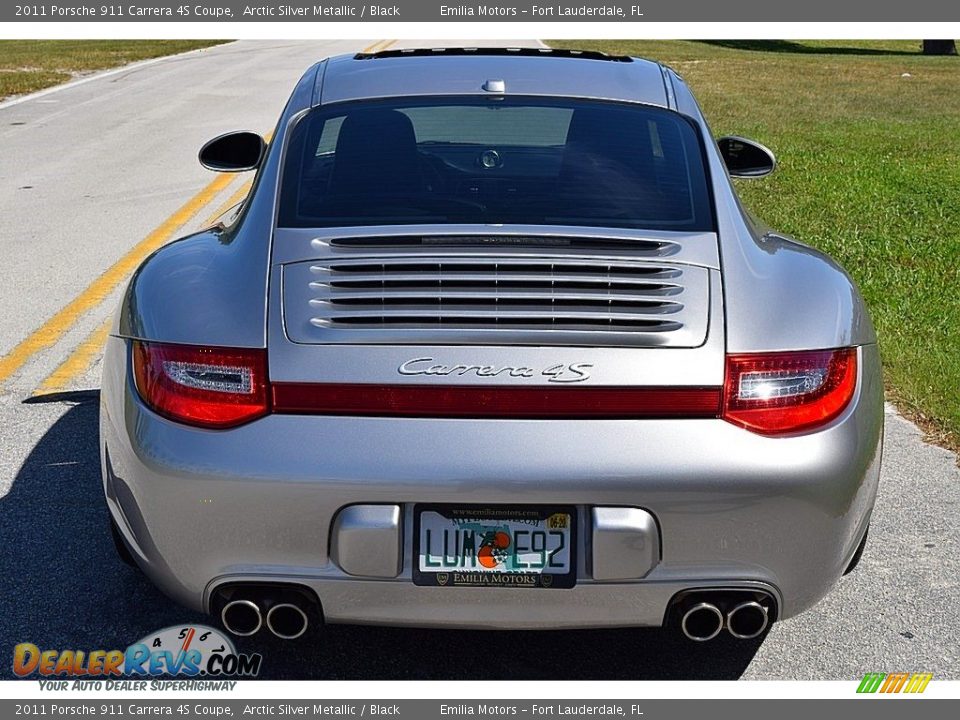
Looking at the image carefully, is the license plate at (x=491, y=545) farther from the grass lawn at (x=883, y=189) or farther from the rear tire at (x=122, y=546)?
the grass lawn at (x=883, y=189)

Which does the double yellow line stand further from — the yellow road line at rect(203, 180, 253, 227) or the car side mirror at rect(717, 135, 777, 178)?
the car side mirror at rect(717, 135, 777, 178)

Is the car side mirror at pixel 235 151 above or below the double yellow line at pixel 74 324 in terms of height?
above

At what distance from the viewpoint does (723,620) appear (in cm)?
322

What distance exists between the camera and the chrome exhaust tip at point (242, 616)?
126 inches

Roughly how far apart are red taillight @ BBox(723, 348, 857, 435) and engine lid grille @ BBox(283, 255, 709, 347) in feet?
0.48

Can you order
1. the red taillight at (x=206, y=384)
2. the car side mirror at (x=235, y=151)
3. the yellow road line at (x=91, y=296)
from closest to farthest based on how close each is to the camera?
the red taillight at (x=206, y=384)
the car side mirror at (x=235, y=151)
the yellow road line at (x=91, y=296)

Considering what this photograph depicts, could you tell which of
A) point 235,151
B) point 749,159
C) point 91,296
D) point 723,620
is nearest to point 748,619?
point 723,620

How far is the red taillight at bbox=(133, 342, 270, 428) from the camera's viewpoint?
3125 mm

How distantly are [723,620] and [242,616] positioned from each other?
1166 mm

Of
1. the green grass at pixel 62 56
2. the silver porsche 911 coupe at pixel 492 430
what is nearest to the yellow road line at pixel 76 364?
the silver porsche 911 coupe at pixel 492 430

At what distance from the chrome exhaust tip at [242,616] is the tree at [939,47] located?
47186mm

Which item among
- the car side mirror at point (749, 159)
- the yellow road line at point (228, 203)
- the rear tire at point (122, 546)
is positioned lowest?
the yellow road line at point (228, 203)

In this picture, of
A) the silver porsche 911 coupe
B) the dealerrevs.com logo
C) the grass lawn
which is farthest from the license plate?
the grass lawn

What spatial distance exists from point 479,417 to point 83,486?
2326mm
